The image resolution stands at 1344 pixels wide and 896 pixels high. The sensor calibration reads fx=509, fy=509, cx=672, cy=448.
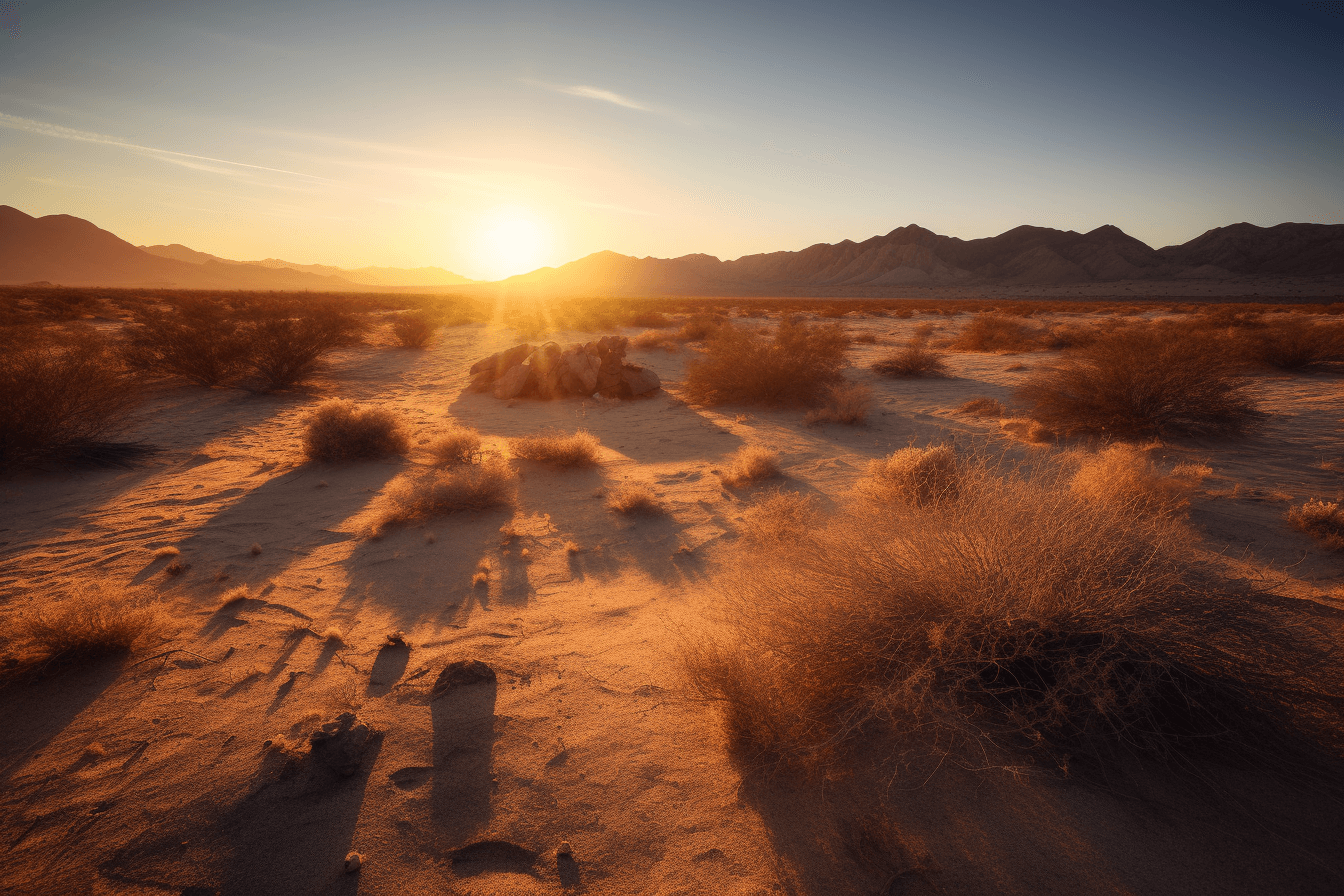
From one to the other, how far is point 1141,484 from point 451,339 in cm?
1928

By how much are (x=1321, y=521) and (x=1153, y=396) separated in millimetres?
3154

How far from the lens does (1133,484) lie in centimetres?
425

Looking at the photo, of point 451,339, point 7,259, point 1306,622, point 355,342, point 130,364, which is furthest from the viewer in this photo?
point 7,259

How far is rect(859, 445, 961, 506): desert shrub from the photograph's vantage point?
4547mm

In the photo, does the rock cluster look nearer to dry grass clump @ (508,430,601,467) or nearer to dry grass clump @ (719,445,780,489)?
dry grass clump @ (508,430,601,467)

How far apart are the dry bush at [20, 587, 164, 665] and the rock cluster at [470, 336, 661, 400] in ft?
23.6

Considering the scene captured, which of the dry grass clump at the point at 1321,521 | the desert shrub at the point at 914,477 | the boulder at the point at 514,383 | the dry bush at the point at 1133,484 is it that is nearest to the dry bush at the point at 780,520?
the desert shrub at the point at 914,477

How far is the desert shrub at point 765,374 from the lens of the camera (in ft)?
30.3

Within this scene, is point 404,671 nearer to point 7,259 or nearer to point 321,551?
point 321,551

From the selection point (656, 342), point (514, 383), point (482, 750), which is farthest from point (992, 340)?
point (482, 750)

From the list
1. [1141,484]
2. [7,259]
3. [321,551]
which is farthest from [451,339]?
[7,259]

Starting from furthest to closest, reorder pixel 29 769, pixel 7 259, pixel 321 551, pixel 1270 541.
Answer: pixel 7 259 < pixel 321 551 < pixel 1270 541 < pixel 29 769

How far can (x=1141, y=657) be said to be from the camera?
2086 millimetres

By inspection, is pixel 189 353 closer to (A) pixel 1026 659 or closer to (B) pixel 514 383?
(B) pixel 514 383
